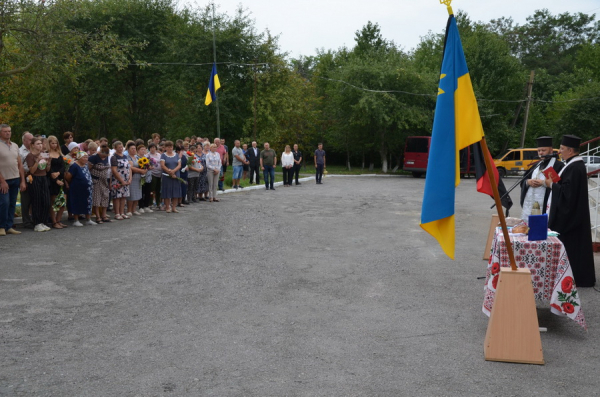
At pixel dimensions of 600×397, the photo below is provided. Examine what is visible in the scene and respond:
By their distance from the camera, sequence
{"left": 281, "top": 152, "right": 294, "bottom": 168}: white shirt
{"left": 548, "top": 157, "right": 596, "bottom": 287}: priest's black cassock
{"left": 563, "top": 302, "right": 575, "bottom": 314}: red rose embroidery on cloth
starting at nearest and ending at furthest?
1. {"left": 563, "top": 302, "right": 575, "bottom": 314}: red rose embroidery on cloth
2. {"left": 548, "top": 157, "right": 596, "bottom": 287}: priest's black cassock
3. {"left": 281, "top": 152, "right": 294, "bottom": 168}: white shirt

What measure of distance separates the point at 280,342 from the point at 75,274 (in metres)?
3.94

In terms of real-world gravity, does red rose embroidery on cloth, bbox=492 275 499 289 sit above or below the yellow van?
below

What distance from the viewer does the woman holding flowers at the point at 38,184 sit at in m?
11.0

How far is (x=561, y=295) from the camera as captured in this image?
561cm

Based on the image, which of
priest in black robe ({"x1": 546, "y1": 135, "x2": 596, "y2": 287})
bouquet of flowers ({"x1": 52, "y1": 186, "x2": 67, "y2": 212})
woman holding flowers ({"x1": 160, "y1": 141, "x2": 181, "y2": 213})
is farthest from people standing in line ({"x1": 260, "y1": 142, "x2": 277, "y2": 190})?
priest in black robe ({"x1": 546, "y1": 135, "x2": 596, "y2": 287})

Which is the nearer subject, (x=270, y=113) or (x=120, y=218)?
(x=120, y=218)

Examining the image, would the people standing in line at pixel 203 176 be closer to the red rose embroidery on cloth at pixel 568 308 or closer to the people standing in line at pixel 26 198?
the people standing in line at pixel 26 198

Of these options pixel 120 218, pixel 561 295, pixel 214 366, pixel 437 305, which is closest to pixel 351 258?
pixel 437 305

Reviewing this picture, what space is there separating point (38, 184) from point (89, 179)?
3.37 ft

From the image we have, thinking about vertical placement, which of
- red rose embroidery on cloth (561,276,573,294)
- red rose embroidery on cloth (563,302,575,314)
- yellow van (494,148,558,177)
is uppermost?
yellow van (494,148,558,177)

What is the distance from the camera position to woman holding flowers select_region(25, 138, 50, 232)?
11039 millimetres

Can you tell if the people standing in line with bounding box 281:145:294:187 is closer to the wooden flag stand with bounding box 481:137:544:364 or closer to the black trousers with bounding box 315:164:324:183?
the black trousers with bounding box 315:164:324:183

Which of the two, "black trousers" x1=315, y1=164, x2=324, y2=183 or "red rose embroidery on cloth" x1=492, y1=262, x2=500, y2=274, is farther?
"black trousers" x1=315, y1=164, x2=324, y2=183

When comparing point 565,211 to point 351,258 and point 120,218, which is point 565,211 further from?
point 120,218
